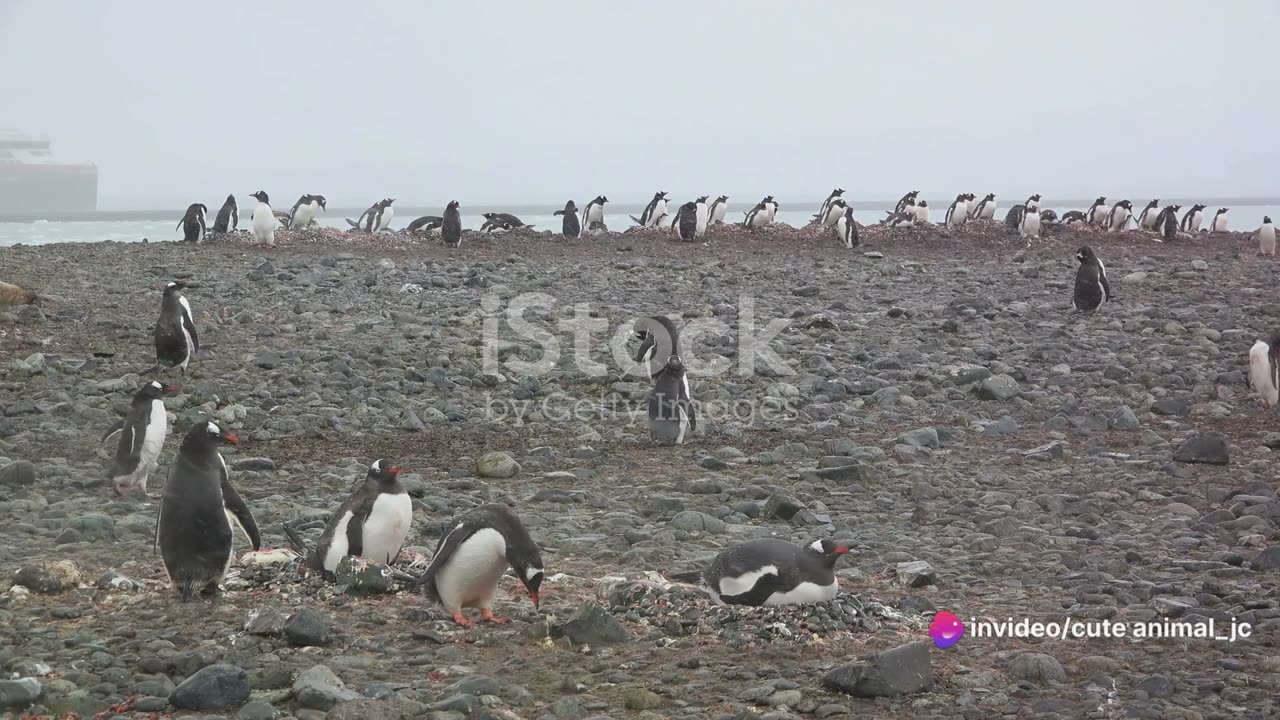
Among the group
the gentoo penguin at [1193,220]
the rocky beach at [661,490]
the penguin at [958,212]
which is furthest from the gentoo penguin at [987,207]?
the rocky beach at [661,490]

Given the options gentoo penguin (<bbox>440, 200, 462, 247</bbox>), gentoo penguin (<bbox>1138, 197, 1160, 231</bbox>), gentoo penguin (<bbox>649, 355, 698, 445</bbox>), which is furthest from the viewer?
gentoo penguin (<bbox>1138, 197, 1160, 231</bbox>)

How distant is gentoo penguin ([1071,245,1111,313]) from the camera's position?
12453 millimetres

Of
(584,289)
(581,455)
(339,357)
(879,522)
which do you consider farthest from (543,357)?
(879,522)

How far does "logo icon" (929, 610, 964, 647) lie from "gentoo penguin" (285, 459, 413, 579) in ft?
7.17

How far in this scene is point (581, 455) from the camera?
727 centimetres

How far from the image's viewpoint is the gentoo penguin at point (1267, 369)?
8586mm

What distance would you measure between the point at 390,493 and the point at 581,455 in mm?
2460

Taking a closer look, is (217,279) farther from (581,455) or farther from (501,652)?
(501,652)

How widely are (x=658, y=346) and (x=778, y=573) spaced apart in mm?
5440

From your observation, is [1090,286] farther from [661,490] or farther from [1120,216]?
[1120,216]

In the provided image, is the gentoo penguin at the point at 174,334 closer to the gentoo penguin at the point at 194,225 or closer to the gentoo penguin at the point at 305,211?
the gentoo penguin at the point at 194,225

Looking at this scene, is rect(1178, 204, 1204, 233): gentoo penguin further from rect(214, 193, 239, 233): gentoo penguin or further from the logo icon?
the logo icon

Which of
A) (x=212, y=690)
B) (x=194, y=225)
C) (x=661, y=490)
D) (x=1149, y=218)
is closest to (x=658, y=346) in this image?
(x=661, y=490)

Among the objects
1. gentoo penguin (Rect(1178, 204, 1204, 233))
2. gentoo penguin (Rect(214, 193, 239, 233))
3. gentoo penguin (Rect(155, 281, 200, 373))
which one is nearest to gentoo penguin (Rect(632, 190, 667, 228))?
gentoo penguin (Rect(214, 193, 239, 233))
